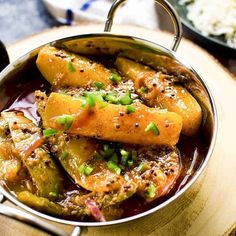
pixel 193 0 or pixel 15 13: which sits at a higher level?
pixel 193 0

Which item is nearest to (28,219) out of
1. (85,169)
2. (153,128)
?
(85,169)

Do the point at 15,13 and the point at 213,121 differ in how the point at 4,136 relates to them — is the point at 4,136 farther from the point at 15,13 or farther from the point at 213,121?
the point at 15,13

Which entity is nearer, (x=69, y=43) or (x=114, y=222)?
(x=114, y=222)

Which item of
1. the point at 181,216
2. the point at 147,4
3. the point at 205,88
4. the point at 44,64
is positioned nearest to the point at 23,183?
the point at 44,64

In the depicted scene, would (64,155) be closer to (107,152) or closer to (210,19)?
(107,152)

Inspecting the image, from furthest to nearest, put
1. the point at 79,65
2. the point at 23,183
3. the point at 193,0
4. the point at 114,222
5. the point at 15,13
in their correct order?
the point at 15,13
the point at 193,0
the point at 79,65
the point at 23,183
the point at 114,222

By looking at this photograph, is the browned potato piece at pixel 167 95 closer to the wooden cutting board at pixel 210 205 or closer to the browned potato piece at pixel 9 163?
the wooden cutting board at pixel 210 205

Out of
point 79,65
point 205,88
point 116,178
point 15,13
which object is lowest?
point 15,13

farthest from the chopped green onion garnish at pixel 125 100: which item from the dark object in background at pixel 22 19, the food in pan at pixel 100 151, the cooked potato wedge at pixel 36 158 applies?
the dark object in background at pixel 22 19

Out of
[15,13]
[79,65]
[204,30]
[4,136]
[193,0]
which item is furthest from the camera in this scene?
[15,13]
